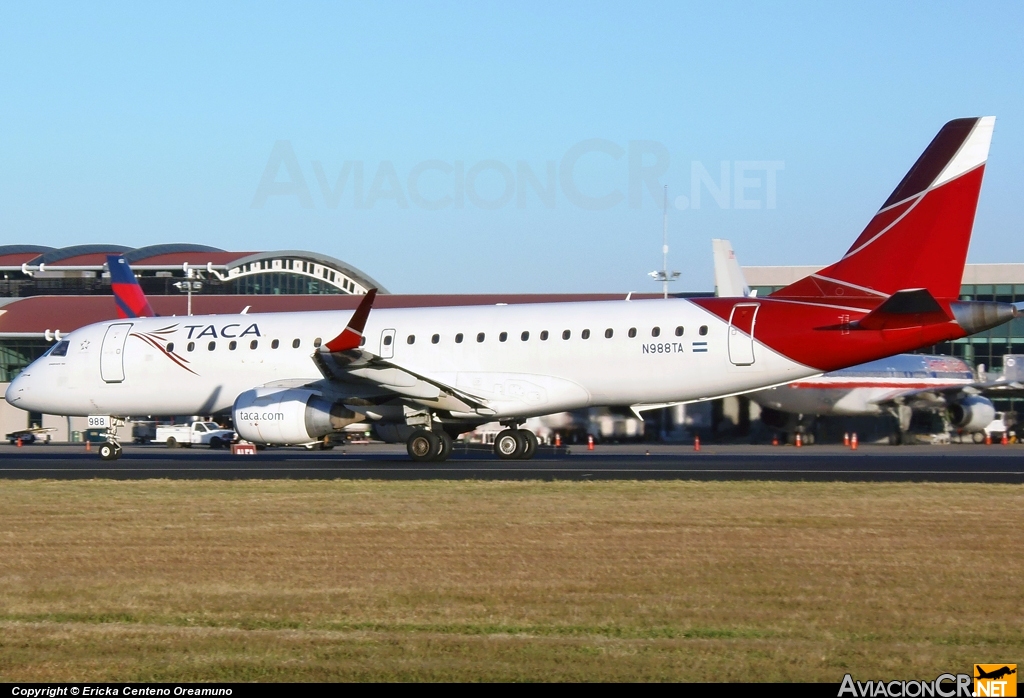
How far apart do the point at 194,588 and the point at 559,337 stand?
53.0 feet

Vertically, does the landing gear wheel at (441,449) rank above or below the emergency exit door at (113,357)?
below

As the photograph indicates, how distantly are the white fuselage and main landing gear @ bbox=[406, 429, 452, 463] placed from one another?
3.92 feet

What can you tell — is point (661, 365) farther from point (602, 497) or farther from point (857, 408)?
point (857, 408)

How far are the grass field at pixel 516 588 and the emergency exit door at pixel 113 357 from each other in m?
13.1

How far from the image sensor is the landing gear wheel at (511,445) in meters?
26.0

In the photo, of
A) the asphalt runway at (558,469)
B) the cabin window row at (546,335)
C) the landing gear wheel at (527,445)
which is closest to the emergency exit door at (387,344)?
the cabin window row at (546,335)

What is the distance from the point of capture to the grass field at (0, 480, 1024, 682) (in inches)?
249

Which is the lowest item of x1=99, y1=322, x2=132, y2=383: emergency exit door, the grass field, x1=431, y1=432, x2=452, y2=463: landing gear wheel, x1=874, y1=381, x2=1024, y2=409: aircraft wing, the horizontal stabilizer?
the grass field

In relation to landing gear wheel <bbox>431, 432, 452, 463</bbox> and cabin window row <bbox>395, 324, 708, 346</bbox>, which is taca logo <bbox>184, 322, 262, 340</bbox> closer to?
cabin window row <bbox>395, 324, 708, 346</bbox>

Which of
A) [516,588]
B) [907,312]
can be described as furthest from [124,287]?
[516,588]

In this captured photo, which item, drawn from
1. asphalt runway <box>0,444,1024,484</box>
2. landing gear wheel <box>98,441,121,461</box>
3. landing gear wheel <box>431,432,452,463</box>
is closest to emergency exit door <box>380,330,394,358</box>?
landing gear wheel <box>431,432,452,463</box>

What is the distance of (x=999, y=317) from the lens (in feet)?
68.1

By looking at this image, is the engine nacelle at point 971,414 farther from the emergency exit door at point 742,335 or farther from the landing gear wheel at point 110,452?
the landing gear wheel at point 110,452

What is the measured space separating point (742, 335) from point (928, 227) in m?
4.01
